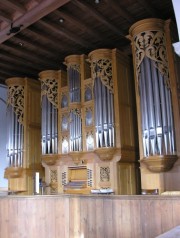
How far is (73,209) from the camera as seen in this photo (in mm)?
4531

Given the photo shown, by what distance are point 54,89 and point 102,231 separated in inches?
174

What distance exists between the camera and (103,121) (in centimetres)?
642

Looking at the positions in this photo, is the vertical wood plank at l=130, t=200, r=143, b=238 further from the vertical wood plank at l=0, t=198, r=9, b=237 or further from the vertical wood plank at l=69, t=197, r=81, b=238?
the vertical wood plank at l=0, t=198, r=9, b=237

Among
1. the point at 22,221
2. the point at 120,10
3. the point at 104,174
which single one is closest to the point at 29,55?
the point at 120,10

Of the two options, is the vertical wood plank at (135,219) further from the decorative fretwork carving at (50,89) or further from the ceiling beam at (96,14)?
the decorative fretwork carving at (50,89)

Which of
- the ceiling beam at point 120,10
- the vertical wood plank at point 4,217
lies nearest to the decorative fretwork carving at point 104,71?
the ceiling beam at point 120,10

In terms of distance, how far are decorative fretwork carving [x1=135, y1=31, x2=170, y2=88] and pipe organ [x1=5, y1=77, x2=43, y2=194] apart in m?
3.54

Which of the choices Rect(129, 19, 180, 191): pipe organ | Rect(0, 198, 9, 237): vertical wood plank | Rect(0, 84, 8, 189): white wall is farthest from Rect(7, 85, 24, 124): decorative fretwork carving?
Rect(129, 19, 180, 191): pipe organ

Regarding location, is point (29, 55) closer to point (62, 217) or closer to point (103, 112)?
point (103, 112)

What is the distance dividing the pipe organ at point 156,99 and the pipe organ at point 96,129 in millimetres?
817

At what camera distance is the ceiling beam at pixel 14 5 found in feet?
17.1

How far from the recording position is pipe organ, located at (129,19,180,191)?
5.25 metres

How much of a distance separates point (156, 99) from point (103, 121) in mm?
1380

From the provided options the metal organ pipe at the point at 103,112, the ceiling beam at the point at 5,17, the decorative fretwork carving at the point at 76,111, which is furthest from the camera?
the decorative fretwork carving at the point at 76,111
